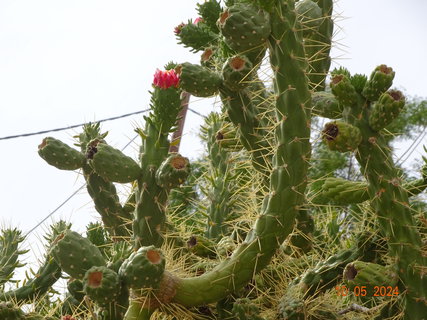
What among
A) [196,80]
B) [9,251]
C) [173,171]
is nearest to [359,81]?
[196,80]

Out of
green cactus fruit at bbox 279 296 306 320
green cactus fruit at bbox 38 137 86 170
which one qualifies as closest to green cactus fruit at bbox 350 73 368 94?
green cactus fruit at bbox 279 296 306 320

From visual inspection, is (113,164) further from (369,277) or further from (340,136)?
(369,277)

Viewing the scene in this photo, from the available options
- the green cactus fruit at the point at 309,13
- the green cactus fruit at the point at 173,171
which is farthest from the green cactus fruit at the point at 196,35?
the green cactus fruit at the point at 173,171

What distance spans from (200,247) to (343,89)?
29.0 inches

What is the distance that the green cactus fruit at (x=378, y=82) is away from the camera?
1.95 metres

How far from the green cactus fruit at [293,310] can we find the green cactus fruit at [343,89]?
22.4 inches

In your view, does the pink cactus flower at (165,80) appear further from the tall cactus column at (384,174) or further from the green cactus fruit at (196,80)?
the tall cactus column at (384,174)

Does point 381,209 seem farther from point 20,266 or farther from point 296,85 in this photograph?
point 20,266

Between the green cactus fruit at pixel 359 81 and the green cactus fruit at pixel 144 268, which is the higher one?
the green cactus fruit at pixel 359 81

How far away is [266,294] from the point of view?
2.26 meters

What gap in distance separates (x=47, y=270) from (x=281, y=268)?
79 cm

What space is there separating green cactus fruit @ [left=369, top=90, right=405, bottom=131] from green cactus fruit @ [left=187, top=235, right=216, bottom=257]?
71cm

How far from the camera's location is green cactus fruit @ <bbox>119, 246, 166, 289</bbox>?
174 centimetres

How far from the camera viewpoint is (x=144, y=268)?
1.74m
